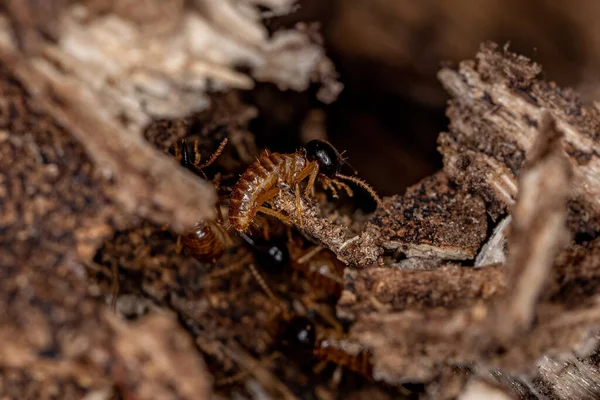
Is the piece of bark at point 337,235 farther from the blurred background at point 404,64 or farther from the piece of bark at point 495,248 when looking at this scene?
the blurred background at point 404,64

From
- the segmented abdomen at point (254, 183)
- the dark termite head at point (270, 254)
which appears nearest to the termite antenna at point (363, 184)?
the segmented abdomen at point (254, 183)

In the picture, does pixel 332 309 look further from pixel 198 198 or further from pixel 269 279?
pixel 198 198

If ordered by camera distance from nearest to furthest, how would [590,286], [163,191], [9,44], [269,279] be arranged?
[9,44]
[163,191]
[590,286]
[269,279]

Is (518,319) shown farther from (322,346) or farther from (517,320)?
(322,346)

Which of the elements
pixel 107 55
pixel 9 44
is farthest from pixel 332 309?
pixel 9 44

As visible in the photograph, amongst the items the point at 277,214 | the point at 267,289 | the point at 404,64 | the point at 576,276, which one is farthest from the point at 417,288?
the point at 404,64

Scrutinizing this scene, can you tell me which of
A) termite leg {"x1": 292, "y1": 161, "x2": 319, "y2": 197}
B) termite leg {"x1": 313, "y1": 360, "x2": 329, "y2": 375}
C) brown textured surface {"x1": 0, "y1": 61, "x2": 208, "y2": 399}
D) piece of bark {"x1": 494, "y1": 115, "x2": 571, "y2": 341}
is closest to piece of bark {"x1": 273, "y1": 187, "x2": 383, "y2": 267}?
termite leg {"x1": 292, "y1": 161, "x2": 319, "y2": 197}
